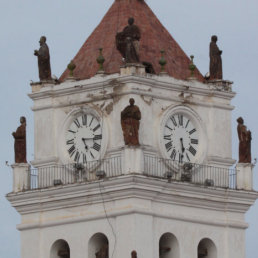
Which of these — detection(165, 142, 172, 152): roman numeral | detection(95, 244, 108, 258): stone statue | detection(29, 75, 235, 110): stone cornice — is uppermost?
detection(29, 75, 235, 110): stone cornice

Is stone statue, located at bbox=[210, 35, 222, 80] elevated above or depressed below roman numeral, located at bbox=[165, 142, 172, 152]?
above

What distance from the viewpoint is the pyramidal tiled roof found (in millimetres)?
79375

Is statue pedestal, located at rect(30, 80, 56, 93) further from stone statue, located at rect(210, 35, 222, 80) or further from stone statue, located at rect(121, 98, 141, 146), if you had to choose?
stone statue, located at rect(210, 35, 222, 80)

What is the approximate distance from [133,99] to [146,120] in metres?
0.85

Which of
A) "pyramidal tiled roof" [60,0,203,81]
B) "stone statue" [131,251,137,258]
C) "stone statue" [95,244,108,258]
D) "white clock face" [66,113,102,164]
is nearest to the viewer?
"stone statue" [131,251,137,258]

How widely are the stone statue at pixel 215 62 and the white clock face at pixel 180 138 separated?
5.45 feet

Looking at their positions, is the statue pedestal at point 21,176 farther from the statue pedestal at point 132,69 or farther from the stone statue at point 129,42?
the stone statue at point 129,42

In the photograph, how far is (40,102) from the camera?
79.9 meters

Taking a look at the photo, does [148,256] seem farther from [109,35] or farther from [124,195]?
[109,35]

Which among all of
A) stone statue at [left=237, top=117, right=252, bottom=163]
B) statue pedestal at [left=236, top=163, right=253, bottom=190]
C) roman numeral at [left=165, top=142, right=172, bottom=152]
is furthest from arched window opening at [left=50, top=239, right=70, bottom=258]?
stone statue at [left=237, top=117, right=252, bottom=163]

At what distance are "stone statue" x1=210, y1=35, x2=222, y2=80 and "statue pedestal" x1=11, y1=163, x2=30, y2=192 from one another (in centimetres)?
549

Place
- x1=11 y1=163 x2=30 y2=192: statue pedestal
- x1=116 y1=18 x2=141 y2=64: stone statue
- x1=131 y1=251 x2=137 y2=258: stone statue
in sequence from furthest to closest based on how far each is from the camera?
x1=11 y1=163 x2=30 y2=192: statue pedestal, x1=116 y1=18 x2=141 y2=64: stone statue, x1=131 y1=251 x2=137 y2=258: stone statue

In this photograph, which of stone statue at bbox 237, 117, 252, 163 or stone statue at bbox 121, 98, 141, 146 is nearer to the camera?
stone statue at bbox 121, 98, 141, 146

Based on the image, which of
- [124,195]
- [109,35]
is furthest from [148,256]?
[109,35]
